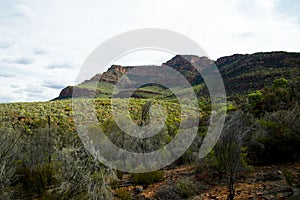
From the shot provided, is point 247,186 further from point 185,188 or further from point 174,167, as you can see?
point 174,167

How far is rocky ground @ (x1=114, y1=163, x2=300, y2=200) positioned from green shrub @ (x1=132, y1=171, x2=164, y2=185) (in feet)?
0.93

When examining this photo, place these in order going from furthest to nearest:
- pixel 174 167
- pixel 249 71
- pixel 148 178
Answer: pixel 249 71, pixel 174 167, pixel 148 178

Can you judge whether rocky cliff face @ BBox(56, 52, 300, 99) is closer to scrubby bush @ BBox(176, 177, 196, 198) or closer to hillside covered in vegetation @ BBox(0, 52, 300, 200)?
hillside covered in vegetation @ BBox(0, 52, 300, 200)

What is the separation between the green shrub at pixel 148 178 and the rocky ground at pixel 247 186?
284 mm

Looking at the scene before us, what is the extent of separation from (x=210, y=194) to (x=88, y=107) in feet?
67.2

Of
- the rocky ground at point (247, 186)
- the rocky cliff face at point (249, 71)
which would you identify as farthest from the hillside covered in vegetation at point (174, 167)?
the rocky cliff face at point (249, 71)

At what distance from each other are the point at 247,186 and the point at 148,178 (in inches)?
162

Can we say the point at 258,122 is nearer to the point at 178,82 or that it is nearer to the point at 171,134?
the point at 171,134

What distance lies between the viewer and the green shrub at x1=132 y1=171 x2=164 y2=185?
11148 mm

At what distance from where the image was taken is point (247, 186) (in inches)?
341

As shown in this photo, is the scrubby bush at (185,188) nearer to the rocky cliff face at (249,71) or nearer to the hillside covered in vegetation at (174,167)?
the hillside covered in vegetation at (174,167)

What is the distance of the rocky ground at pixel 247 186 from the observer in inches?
294

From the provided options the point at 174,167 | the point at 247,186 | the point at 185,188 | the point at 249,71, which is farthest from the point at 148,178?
the point at 249,71

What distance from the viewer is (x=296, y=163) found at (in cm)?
990
